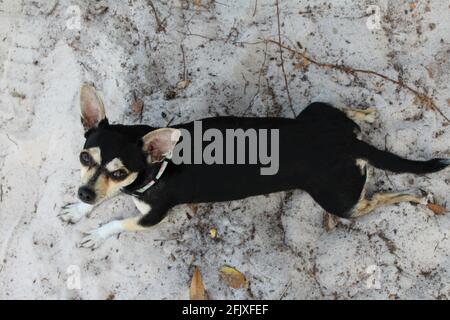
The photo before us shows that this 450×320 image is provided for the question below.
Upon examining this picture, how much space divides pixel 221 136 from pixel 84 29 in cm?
199

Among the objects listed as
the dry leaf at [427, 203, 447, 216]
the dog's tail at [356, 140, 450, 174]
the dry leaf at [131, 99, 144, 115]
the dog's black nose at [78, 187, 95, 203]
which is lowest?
the dog's black nose at [78, 187, 95, 203]

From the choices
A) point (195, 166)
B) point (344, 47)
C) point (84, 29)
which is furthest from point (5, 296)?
point (344, 47)

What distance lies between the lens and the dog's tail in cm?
398

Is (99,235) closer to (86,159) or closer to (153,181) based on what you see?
(153,181)

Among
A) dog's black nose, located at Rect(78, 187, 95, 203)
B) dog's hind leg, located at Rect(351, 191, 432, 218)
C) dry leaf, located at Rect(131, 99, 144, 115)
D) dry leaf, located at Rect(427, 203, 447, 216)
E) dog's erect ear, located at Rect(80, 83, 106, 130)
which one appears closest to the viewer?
dog's erect ear, located at Rect(80, 83, 106, 130)

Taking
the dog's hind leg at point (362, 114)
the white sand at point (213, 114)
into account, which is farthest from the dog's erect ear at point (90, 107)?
the dog's hind leg at point (362, 114)

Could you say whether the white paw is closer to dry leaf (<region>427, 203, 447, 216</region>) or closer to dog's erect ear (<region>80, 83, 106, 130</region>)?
dog's erect ear (<region>80, 83, 106, 130</region>)

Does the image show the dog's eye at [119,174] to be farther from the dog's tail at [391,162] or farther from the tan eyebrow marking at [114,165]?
the dog's tail at [391,162]

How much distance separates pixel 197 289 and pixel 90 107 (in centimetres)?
203

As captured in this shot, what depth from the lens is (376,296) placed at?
15.1 ft

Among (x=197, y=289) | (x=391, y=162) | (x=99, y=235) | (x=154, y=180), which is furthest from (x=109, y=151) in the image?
(x=391, y=162)

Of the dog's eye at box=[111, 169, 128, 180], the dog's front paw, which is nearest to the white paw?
the dog's front paw

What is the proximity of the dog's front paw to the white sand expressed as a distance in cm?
8

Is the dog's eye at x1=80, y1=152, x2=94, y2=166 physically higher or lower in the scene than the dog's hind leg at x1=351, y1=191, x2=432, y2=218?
higher
